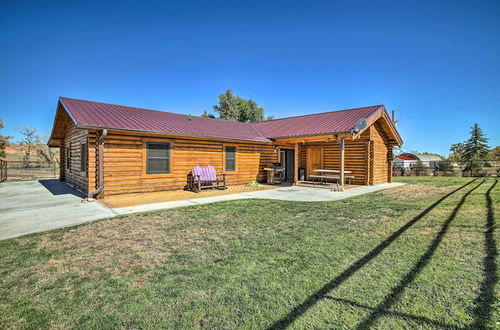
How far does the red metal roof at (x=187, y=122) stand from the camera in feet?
29.7

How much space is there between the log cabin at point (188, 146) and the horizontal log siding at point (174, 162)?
0.03 metres

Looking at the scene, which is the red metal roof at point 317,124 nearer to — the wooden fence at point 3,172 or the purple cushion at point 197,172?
the purple cushion at point 197,172

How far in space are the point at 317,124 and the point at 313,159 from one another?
225 cm

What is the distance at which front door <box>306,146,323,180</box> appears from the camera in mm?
14188

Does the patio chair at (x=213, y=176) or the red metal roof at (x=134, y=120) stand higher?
the red metal roof at (x=134, y=120)

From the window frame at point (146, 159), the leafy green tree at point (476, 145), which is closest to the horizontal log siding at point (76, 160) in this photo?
the window frame at point (146, 159)

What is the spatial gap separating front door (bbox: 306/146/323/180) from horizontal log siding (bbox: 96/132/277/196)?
269 centimetres

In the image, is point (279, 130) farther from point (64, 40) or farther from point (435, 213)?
point (64, 40)

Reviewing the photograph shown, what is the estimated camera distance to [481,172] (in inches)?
693

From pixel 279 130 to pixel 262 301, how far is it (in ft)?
42.0

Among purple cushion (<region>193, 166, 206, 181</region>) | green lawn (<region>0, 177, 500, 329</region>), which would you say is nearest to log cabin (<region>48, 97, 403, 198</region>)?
purple cushion (<region>193, 166, 206, 181</region>)

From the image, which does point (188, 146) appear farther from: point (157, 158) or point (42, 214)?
point (42, 214)

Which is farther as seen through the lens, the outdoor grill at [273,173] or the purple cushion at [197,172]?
the outdoor grill at [273,173]

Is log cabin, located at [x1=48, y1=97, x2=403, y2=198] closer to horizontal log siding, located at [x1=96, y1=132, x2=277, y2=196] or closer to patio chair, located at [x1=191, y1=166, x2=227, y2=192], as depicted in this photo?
horizontal log siding, located at [x1=96, y1=132, x2=277, y2=196]
